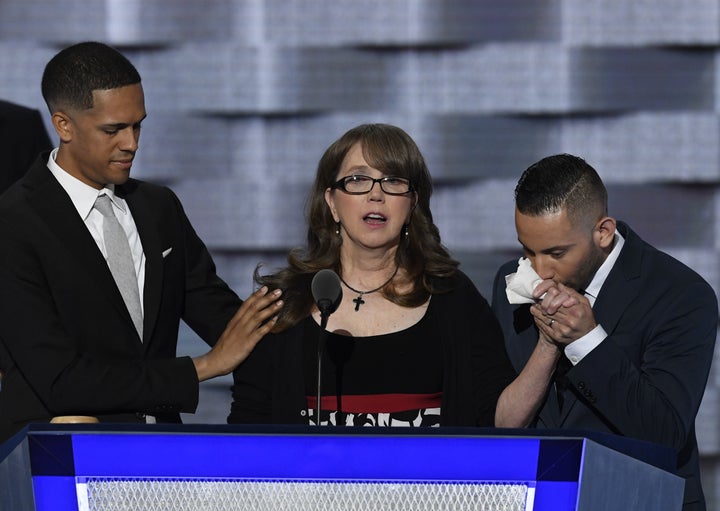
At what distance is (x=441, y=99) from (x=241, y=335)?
1.00 meters

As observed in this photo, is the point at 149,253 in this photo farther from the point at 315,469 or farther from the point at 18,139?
the point at 315,469

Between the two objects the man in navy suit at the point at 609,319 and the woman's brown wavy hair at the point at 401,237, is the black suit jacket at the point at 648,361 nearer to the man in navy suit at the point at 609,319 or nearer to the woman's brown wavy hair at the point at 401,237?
the man in navy suit at the point at 609,319

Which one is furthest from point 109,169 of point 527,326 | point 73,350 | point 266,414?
point 527,326

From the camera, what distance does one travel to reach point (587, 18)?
10.2 ft

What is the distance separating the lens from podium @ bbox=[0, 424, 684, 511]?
5.03ft

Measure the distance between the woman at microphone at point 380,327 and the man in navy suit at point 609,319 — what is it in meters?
0.13

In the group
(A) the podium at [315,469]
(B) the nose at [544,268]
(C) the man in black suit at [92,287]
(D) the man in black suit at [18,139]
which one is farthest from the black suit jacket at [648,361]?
(D) the man in black suit at [18,139]

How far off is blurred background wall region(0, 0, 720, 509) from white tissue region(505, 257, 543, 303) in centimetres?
88

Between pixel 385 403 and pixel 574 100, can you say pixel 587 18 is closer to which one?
pixel 574 100

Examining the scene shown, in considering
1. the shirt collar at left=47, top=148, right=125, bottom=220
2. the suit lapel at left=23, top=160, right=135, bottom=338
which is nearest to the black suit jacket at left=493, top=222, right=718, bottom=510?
the suit lapel at left=23, top=160, right=135, bottom=338

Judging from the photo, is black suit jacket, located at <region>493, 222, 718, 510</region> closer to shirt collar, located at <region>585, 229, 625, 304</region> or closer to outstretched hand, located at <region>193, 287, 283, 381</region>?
shirt collar, located at <region>585, 229, 625, 304</region>

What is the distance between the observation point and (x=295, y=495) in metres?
1.57

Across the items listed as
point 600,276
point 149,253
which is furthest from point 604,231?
point 149,253

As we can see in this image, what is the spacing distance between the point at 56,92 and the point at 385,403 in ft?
2.99
